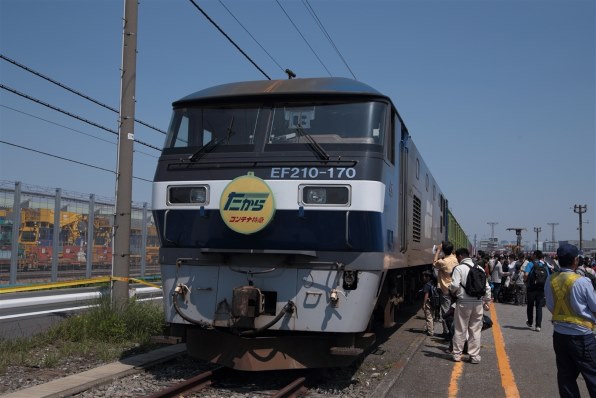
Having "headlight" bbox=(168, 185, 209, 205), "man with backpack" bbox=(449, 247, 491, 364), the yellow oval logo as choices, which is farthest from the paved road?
"headlight" bbox=(168, 185, 209, 205)

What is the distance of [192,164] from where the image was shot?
673cm

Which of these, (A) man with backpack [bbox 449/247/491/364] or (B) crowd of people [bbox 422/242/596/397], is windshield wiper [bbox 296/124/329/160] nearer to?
(B) crowd of people [bbox 422/242/596/397]

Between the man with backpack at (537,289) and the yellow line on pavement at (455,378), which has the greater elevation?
the man with backpack at (537,289)

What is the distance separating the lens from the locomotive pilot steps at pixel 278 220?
614cm

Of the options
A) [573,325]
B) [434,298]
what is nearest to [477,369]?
[573,325]

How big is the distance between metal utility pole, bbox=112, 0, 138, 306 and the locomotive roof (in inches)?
116

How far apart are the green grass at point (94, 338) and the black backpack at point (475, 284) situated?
15.5 ft

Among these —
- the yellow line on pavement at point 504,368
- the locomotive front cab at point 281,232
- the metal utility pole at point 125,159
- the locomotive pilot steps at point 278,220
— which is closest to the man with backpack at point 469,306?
the yellow line on pavement at point 504,368

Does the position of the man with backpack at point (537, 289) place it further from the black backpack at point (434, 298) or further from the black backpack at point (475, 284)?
the black backpack at point (475, 284)

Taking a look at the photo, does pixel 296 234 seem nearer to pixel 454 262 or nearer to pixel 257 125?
pixel 257 125

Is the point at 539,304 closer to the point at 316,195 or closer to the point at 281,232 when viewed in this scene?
the point at 316,195

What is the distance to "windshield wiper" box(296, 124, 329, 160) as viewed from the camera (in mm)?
6323

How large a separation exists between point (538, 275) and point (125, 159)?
8.37 metres

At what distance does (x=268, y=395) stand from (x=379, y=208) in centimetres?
234
